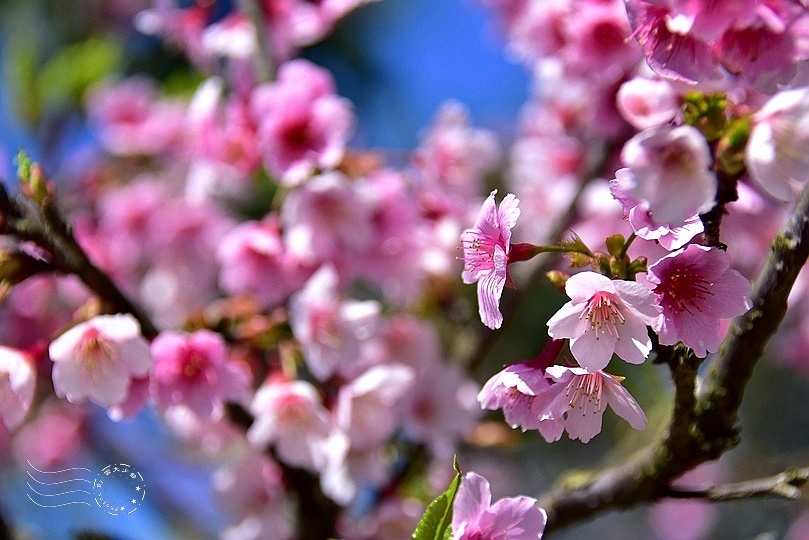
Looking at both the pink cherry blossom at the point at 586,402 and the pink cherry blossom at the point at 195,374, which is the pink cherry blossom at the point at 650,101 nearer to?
the pink cherry blossom at the point at 586,402

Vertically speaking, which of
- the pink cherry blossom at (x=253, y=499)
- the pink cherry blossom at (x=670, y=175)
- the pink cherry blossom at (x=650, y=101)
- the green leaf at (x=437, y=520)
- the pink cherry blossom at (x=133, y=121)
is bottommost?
the pink cherry blossom at (x=253, y=499)

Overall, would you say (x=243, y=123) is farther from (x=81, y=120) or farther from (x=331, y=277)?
(x=81, y=120)

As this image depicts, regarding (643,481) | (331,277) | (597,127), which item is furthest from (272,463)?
(597,127)

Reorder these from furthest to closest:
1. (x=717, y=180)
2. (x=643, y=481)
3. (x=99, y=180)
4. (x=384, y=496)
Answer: (x=99, y=180) → (x=384, y=496) → (x=643, y=481) → (x=717, y=180)

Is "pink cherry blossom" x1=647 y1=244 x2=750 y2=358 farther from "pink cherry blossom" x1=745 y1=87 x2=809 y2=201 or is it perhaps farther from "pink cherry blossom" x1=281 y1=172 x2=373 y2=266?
"pink cherry blossom" x1=281 y1=172 x2=373 y2=266

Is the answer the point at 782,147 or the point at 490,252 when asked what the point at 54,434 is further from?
the point at 782,147

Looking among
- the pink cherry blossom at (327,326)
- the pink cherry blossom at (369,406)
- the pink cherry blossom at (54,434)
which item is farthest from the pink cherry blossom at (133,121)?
the pink cherry blossom at (369,406)
